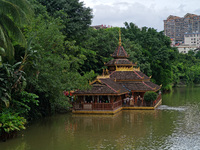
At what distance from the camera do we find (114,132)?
2017 cm

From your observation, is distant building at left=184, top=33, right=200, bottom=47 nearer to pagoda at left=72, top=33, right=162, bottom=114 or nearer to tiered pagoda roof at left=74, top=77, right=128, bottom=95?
pagoda at left=72, top=33, right=162, bottom=114

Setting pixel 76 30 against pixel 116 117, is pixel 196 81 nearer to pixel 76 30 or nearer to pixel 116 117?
pixel 76 30

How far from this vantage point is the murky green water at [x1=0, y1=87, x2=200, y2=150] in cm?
1681

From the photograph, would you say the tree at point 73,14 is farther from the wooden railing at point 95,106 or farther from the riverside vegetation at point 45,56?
the wooden railing at point 95,106

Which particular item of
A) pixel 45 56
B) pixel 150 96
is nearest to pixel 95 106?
pixel 150 96

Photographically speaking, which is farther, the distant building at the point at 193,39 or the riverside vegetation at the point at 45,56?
the distant building at the point at 193,39

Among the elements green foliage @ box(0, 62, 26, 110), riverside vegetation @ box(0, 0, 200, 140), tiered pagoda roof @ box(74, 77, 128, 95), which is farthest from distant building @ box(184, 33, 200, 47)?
green foliage @ box(0, 62, 26, 110)

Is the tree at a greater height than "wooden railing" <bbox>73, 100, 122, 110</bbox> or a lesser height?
greater

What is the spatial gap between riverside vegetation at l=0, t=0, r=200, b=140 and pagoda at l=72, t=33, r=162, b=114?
3.94 feet

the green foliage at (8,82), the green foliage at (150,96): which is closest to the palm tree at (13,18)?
the green foliage at (8,82)

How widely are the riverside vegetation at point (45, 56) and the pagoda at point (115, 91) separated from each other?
1.20m

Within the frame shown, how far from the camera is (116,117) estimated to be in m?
26.1

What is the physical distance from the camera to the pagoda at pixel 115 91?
1081 inches

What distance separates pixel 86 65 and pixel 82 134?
20996 mm
